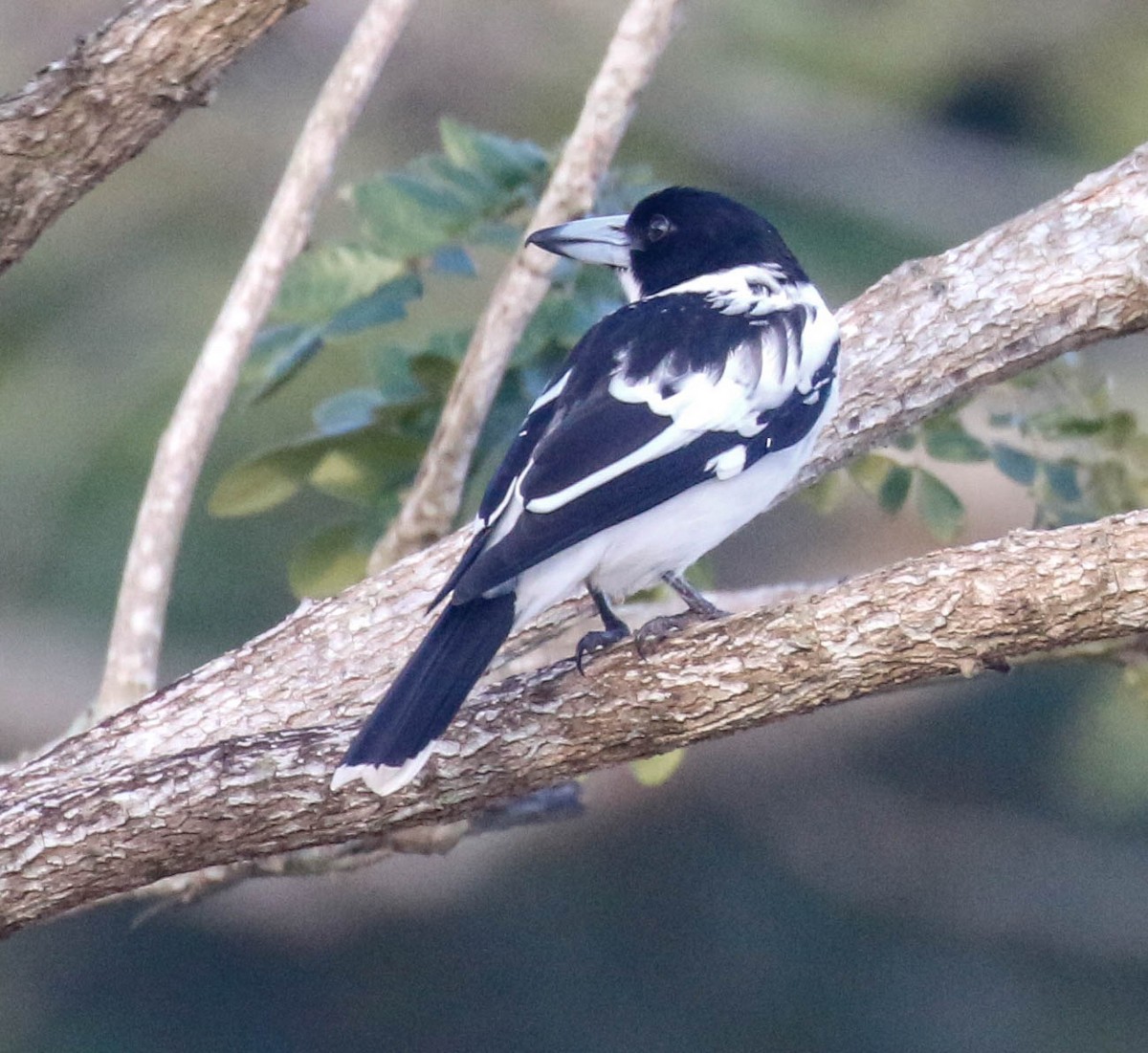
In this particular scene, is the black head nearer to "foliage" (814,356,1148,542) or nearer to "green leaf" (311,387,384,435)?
"foliage" (814,356,1148,542)

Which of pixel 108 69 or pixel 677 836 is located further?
pixel 677 836

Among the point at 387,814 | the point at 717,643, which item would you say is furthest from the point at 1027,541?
the point at 387,814

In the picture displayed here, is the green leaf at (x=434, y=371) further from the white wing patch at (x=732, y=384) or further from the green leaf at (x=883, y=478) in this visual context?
the green leaf at (x=883, y=478)

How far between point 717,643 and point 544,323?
1.14m

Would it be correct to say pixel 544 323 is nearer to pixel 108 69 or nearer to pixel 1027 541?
pixel 108 69

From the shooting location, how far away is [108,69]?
2445 mm

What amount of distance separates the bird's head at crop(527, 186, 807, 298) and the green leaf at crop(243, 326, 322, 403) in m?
0.48

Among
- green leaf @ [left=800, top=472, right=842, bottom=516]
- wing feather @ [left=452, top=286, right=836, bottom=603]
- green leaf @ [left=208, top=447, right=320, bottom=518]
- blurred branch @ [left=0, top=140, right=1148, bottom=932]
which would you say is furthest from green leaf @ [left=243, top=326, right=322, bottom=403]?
green leaf @ [left=800, top=472, right=842, bottom=516]

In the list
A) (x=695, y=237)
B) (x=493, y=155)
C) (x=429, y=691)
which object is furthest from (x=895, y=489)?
(x=429, y=691)

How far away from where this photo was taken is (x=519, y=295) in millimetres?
3010

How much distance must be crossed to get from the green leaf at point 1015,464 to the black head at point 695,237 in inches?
19.1

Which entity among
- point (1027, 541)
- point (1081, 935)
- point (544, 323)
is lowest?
point (1081, 935)

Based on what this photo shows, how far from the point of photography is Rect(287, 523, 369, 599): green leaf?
3225 millimetres

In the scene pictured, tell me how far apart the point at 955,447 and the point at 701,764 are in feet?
11.6
